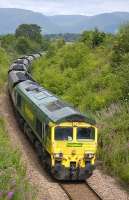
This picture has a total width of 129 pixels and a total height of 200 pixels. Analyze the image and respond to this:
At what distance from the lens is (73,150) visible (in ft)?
56.6

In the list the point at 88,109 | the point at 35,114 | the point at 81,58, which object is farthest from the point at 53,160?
the point at 81,58

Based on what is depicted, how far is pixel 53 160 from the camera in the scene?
17.2 m

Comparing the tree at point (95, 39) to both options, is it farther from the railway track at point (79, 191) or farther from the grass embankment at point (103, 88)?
the railway track at point (79, 191)

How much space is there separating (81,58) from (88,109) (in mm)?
14525

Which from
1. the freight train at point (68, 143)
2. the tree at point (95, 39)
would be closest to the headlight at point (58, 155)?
the freight train at point (68, 143)

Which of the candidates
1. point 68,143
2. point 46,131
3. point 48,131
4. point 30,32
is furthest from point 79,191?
point 30,32

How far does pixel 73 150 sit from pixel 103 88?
44.1ft

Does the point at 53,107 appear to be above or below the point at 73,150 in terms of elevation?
above

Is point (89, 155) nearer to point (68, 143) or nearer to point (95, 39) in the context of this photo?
point (68, 143)

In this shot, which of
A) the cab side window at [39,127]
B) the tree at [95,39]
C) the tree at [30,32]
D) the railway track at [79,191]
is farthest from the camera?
the tree at [30,32]

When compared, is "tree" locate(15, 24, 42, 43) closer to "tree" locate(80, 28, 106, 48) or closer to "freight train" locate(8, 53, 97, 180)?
"tree" locate(80, 28, 106, 48)

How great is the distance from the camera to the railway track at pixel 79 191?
1594cm

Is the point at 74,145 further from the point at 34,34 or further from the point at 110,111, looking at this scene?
the point at 34,34

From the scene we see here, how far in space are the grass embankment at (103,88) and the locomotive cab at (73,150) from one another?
1672 mm
